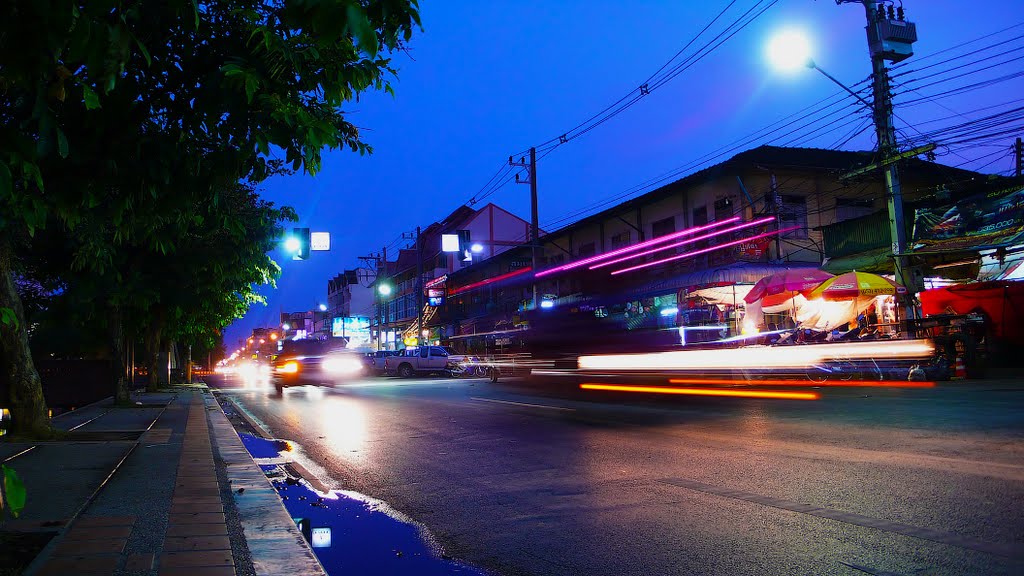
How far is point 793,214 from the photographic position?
93.6ft

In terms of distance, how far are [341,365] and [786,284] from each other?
20109 millimetres

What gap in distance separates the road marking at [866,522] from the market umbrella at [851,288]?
14.1m

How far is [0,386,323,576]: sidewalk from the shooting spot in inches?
165

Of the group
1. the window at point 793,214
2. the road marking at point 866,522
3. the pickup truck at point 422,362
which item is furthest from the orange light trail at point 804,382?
the pickup truck at point 422,362

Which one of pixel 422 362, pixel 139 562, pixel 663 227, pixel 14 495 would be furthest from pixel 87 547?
pixel 422 362

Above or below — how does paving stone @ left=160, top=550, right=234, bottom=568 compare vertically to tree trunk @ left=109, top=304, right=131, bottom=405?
below

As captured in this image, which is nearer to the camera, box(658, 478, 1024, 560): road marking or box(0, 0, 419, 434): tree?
box(0, 0, 419, 434): tree

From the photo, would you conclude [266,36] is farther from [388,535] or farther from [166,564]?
[388,535]

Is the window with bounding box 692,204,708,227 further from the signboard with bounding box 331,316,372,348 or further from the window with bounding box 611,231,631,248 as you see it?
the signboard with bounding box 331,316,372,348

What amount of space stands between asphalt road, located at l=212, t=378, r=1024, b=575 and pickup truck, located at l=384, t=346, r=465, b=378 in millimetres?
26302

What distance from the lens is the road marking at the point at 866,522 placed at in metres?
4.31

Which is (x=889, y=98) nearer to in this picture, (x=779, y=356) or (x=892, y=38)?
(x=892, y=38)

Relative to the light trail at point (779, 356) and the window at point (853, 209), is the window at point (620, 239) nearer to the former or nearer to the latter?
the window at point (853, 209)

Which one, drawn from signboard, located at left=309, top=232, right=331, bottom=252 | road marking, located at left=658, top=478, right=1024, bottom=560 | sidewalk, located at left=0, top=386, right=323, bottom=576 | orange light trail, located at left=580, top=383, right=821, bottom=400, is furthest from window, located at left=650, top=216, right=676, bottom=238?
road marking, located at left=658, top=478, right=1024, bottom=560
